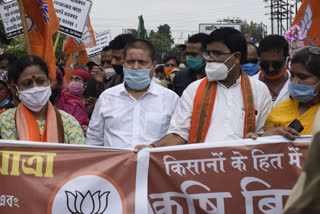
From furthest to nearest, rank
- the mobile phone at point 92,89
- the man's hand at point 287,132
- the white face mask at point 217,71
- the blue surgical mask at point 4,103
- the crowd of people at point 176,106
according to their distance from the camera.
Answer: the mobile phone at point 92,89
the blue surgical mask at point 4,103
the white face mask at point 217,71
the crowd of people at point 176,106
the man's hand at point 287,132

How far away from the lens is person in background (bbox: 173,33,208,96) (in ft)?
17.6

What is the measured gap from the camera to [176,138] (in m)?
3.68

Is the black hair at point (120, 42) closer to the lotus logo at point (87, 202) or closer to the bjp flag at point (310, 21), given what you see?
the bjp flag at point (310, 21)

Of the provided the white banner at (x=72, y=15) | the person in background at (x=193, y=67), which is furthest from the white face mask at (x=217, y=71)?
the white banner at (x=72, y=15)

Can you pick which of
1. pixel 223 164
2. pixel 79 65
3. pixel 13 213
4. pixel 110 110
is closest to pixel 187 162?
pixel 223 164

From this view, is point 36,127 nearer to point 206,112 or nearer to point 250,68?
point 206,112

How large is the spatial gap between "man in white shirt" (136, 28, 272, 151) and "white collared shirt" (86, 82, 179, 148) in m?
0.21

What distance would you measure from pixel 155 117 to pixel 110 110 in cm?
40

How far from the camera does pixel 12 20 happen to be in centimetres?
816

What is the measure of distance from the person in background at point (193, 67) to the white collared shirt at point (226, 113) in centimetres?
161

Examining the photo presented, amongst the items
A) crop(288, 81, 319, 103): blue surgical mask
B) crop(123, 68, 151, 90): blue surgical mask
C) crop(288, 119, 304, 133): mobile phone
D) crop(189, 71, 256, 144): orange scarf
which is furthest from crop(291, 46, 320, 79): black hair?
crop(123, 68, 151, 90): blue surgical mask

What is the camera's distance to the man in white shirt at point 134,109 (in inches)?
153

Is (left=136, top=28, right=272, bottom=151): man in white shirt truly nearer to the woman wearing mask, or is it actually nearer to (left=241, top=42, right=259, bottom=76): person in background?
the woman wearing mask

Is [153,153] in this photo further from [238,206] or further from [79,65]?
[79,65]
